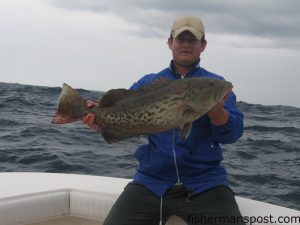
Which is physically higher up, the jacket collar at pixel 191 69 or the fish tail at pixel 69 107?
the jacket collar at pixel 191 69

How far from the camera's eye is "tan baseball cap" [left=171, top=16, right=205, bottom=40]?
16.4 ft

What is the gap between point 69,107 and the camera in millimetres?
4449

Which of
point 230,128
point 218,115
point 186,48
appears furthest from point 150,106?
point 186,48

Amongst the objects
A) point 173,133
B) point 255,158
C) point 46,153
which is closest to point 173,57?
point 173,133

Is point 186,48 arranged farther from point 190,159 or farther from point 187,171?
point 187,171

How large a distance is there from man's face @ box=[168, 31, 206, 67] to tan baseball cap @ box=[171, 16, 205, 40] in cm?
4

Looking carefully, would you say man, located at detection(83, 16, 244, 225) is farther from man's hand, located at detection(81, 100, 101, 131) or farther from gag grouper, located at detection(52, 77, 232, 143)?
man's hand, located at detection(81, 100, 101, 131)

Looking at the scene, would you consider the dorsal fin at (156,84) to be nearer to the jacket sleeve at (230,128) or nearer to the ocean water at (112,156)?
the jacket sleeve at (230,128)

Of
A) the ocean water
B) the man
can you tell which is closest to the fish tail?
the man

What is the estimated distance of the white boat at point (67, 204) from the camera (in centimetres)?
505

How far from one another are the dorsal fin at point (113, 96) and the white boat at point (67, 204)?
1.37 meters

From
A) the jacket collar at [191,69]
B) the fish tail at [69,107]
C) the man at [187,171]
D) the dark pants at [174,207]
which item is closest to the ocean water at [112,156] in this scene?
the jacket collar at [191,69]

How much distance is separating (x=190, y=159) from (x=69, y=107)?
133 centimetres

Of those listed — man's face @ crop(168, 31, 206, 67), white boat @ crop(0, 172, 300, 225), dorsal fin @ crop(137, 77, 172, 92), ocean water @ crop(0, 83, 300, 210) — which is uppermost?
man's face @ crop(168, 31, 206, 67)
